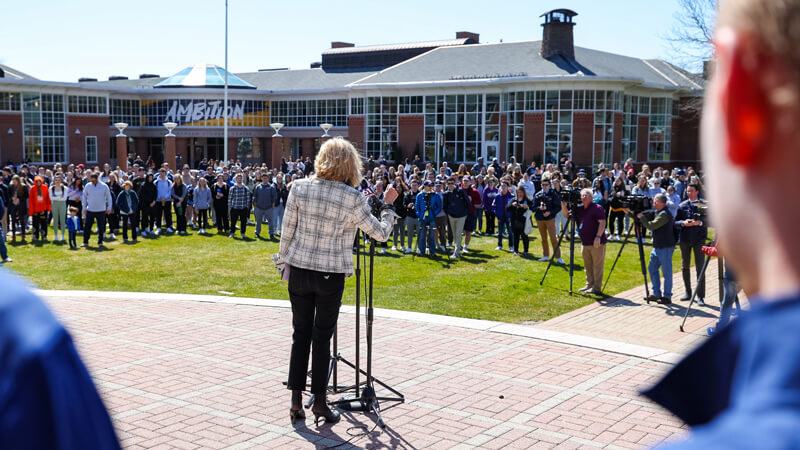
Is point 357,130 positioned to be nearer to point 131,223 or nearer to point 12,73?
point 12,73

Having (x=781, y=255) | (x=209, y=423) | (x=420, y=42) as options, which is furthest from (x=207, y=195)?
(x=420, y=42)

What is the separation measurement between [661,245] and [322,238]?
8.77 meters

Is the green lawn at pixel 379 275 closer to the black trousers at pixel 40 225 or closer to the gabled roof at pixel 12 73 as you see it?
the black trousers at pixel 40 225

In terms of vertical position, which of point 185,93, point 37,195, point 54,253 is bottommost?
point 54,253

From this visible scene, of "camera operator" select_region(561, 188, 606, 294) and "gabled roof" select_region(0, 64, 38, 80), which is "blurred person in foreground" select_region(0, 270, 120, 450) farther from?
"gabled roof" select_region(0, 64, 38, 80)

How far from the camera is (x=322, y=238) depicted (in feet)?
20.4

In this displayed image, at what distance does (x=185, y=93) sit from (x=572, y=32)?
100ft

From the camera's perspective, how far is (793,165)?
78cm

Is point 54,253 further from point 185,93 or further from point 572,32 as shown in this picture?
point 185,93

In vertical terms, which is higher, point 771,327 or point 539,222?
point 771,327

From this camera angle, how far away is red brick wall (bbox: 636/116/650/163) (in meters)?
53.3

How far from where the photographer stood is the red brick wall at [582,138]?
4666 centimetres

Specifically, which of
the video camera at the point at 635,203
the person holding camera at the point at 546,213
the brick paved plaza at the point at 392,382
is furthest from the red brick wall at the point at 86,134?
the video camera at the point at 635,203

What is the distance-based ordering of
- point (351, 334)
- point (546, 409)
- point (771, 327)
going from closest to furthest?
point (771, 327), point (546, 409), point (351, 334)
